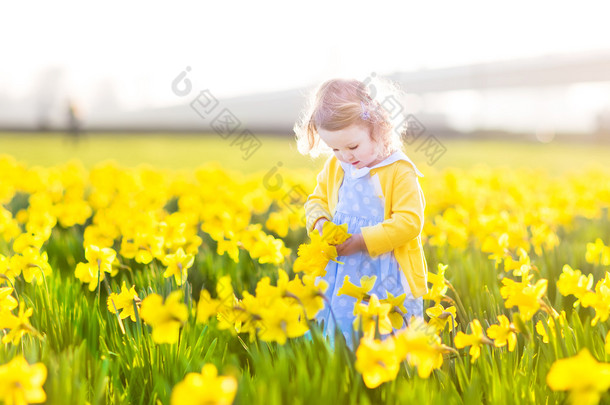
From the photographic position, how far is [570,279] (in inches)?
68.9

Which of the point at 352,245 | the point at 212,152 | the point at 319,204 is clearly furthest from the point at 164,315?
the point at 212,152

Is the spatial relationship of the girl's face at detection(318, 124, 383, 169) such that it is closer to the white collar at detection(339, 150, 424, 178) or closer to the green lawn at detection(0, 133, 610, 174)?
the white collar at detection(339, 150, 424, 178)

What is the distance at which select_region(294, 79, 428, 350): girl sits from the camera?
195 cm

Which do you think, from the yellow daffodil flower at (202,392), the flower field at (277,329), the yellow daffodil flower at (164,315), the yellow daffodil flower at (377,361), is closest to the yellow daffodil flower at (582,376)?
the flower field at (277,329)

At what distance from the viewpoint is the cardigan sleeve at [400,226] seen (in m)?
1.94

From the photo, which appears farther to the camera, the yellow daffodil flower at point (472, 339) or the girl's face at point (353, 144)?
the girl's face at point (353, 144)

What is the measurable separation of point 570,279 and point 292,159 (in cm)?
1472

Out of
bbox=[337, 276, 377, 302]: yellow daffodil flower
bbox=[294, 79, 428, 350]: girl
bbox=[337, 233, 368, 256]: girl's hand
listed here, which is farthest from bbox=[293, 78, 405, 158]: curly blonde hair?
bbox=[337, 276, 377, 302]: yellow daffodil flower

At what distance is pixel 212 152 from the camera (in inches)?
671

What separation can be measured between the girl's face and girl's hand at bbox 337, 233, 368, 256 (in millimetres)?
307

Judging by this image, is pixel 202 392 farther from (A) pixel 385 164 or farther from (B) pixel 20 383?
(A) pixel 385 164

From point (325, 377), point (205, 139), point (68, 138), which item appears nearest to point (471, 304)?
point (325, 377)

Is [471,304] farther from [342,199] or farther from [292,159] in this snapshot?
[292,159]

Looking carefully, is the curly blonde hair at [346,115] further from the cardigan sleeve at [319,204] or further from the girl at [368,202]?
the cardigan sleeve at [319,204]
